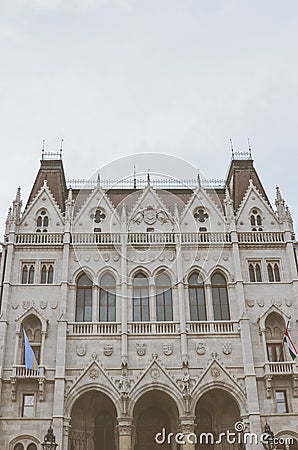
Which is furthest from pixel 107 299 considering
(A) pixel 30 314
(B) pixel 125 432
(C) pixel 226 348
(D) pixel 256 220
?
(D) pixel 256 220

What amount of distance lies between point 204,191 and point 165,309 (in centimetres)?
950

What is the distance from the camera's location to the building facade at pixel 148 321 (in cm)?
3050

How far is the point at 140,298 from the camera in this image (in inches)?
1340

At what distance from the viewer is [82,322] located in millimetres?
32781

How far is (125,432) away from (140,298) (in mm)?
8137

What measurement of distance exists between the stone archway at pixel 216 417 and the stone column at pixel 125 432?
4553mm

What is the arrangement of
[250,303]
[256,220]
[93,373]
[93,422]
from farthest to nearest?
[256,220], [250,303], [93,422], [93,373]

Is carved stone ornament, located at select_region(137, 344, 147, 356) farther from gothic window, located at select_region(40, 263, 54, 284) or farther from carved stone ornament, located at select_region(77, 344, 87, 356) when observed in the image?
gothic window, located at select_region(40, 263, 54, 284)

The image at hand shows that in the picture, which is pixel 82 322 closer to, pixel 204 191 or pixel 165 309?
pixel 165 309

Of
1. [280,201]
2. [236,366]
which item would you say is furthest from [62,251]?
[280,201]

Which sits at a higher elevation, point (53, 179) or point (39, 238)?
point (53, 179)

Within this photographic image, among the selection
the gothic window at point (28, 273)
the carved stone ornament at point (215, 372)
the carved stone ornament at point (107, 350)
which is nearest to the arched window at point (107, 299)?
the carved stone ornament at point (107, 350)

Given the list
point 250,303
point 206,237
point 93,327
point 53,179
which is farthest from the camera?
point 53,179

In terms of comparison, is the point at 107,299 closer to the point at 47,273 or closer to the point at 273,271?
the point at 47,273
